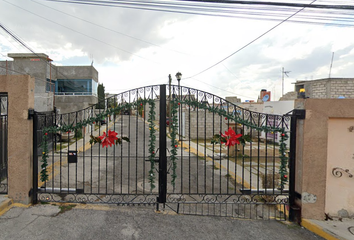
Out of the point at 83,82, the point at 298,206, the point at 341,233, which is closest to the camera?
the point at 341,233

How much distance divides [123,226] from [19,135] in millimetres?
2518

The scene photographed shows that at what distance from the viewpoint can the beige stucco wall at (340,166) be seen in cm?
343

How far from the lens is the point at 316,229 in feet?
10.3

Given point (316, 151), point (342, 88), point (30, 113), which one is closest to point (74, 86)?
point (30, 113)

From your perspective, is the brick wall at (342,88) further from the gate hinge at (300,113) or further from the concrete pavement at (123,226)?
the concrete pavement at (123,226)

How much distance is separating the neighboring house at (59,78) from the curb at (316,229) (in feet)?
57.3

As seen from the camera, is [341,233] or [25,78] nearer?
[341,233]

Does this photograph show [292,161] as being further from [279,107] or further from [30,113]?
[279,107]

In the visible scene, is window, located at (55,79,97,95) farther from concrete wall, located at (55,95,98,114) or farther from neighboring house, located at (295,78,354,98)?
neighboring house, located at (295,78,354,98)

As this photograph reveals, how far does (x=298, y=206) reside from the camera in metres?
3.43

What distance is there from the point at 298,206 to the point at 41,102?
15.1m

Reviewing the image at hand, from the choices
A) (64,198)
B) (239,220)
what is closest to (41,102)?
(64,198)

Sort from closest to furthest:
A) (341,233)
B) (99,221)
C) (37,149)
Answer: (341,233)
(99,221)
(37,149)

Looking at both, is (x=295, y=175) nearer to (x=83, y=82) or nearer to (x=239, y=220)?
(x=239, y=220)
